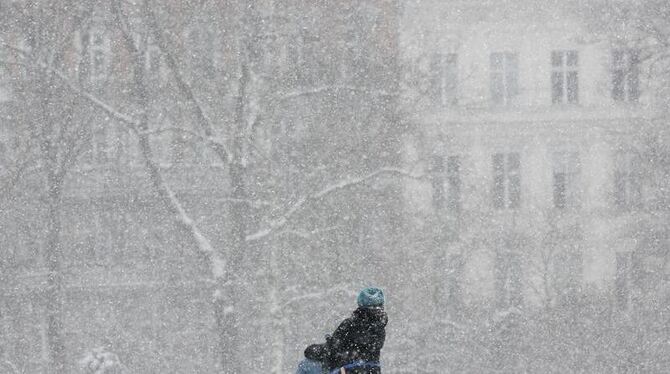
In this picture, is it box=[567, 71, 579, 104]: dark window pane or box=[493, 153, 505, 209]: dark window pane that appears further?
box=[567, 71, 579, 104]: dark window pane

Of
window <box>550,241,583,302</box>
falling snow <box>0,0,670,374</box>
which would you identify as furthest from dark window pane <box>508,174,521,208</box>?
window <box>550,241,583,302</box>

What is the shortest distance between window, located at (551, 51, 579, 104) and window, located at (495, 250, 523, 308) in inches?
261

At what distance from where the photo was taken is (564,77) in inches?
1312

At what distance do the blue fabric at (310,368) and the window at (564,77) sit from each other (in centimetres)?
2856

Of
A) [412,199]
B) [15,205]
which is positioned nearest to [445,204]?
[412,199]

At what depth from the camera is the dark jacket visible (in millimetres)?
5934

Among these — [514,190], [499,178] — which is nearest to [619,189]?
[514,190]

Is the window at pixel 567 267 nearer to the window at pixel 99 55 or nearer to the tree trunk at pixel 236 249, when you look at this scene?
the tree trunk at pixel 236 249

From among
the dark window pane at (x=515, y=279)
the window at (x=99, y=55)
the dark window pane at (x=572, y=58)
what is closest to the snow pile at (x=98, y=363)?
the window at (x=99, y=55)

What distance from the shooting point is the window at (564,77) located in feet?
109

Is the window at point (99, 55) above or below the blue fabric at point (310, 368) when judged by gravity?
above

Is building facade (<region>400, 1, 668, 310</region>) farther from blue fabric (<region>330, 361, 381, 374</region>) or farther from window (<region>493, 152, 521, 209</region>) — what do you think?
blue fabric (<region>330, 361, 381, 374</region>)

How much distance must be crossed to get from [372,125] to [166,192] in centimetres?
510

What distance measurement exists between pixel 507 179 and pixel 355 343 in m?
27.6
